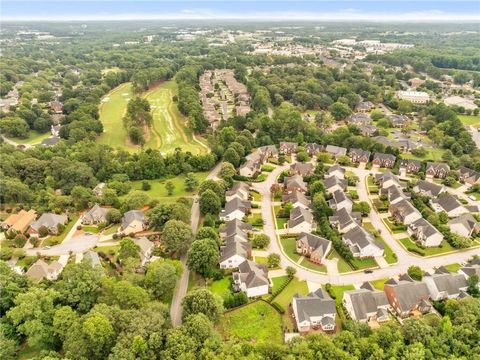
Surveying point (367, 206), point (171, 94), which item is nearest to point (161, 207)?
point (367, 206)

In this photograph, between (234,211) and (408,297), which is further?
(234,211)

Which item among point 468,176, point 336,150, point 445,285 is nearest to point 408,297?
point 445,285

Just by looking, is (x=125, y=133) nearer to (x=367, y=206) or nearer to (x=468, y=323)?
(x=367, y=206)

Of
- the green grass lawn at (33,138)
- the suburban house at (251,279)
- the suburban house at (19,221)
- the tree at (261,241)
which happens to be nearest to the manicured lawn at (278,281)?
the suburban house at (251,279)

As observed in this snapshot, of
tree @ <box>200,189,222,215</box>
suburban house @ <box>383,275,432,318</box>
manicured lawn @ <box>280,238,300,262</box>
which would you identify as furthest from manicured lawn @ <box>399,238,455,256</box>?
tree @ <box>200,189,222,215</box>

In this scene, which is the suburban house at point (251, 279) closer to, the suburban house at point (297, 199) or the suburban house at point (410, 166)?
the suburban house at point (297, 199)

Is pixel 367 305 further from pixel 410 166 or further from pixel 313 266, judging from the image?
pixel 410 166
